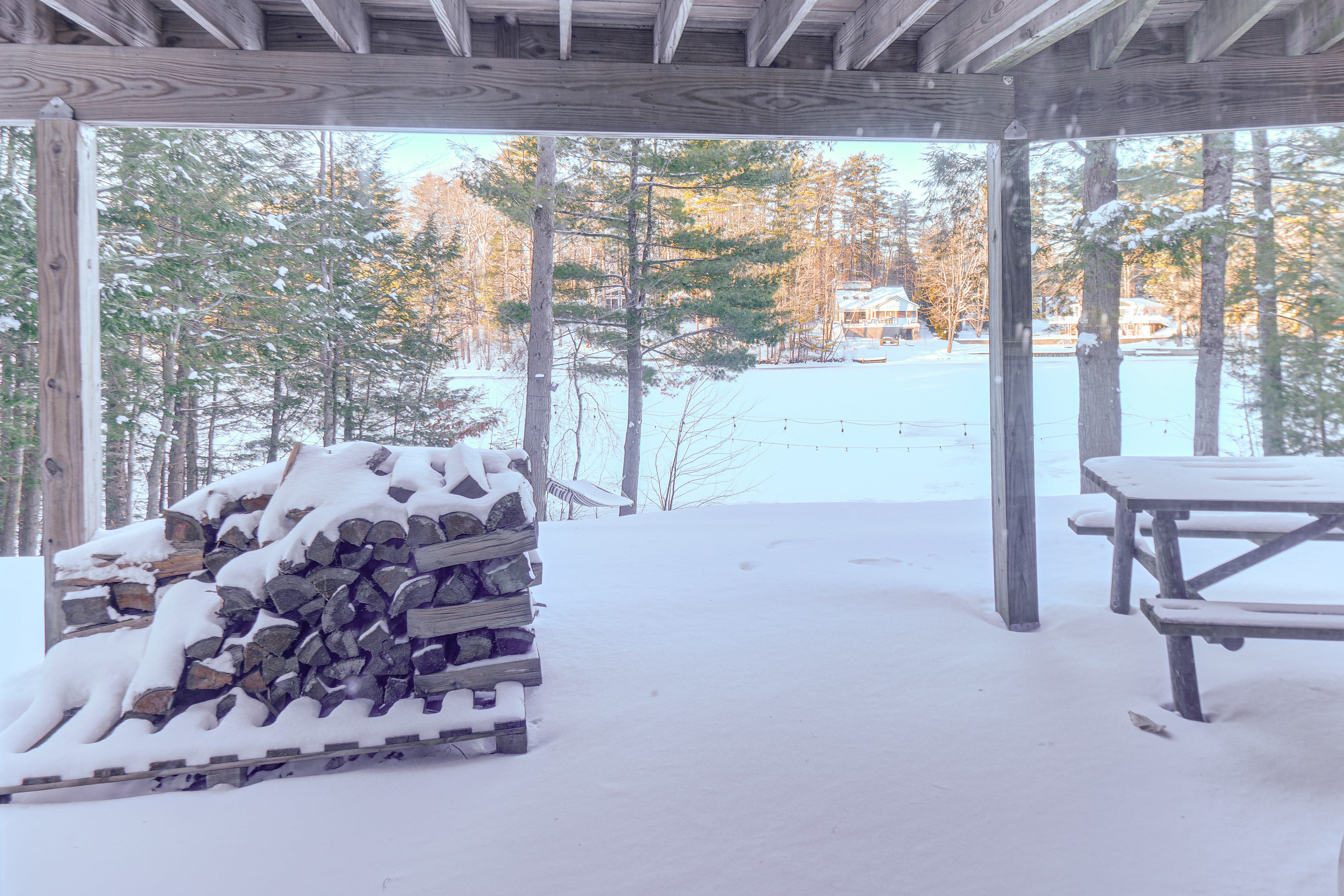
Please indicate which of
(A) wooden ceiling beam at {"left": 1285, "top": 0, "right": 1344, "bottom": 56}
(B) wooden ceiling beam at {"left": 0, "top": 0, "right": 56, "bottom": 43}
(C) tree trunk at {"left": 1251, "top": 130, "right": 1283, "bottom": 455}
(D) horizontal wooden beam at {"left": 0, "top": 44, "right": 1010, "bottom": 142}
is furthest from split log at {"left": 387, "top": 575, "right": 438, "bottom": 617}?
(C) tree trunk at {"left": 1251, "top": 130, "right": 1283, "bottom": 455}

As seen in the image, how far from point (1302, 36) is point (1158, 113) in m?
0.69

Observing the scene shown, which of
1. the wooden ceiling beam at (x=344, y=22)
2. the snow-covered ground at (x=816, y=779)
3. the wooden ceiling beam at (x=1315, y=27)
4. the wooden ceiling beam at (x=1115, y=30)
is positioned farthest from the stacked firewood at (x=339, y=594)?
the wooden ceiling beam at (x=1315, y=27)

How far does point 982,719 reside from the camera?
8.55ft

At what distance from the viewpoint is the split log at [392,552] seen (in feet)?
8.55

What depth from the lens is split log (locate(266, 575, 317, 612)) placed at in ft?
8.18

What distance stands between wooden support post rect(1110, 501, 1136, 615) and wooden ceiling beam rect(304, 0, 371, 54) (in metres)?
4.03

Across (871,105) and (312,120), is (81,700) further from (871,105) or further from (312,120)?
(871,105)

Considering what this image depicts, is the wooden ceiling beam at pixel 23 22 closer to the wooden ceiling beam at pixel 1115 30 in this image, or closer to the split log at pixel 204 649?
the split log at pixel 204 649

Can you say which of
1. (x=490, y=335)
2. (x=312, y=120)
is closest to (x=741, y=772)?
(x=312, y=120)

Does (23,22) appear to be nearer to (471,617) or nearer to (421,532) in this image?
(421,532)

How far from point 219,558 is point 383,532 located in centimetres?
65

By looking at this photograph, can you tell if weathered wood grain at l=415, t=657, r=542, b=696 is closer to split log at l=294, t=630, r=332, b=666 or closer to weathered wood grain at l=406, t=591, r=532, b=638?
weathered wood grain at l=406, t=591, r=532, b=638

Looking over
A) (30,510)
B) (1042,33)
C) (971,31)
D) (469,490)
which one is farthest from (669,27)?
(30,510)

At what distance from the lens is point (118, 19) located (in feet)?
9.47
